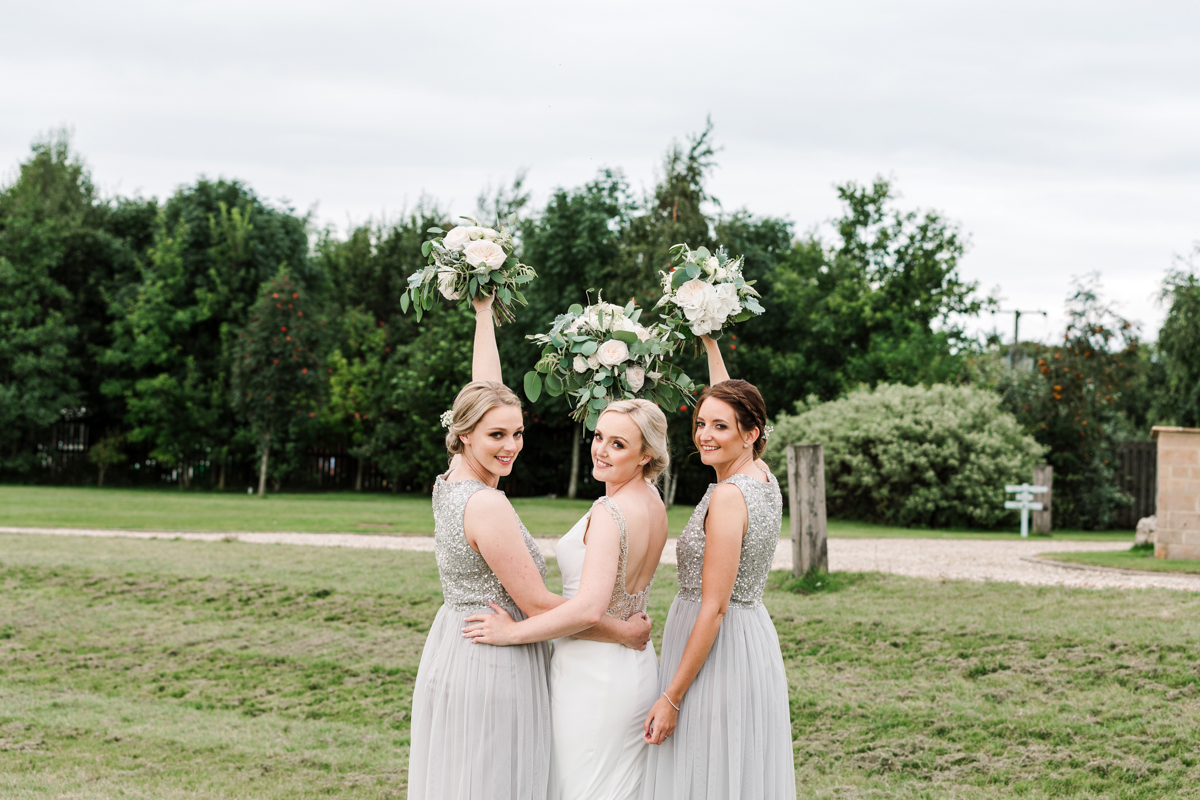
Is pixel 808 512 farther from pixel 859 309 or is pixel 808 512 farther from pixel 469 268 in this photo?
pixel 859 309

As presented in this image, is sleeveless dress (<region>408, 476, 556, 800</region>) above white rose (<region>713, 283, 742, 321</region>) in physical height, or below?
below

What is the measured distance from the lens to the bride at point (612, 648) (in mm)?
3314

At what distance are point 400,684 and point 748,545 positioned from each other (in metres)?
4.94

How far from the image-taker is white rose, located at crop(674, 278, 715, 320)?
389 cm

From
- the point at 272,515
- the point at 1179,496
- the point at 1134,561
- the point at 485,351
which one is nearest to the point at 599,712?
the point at 485,351

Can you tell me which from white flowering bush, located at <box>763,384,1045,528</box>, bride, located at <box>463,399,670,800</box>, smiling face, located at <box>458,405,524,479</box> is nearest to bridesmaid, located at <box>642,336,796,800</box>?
bride, located at <box>463,399,670,800</box>

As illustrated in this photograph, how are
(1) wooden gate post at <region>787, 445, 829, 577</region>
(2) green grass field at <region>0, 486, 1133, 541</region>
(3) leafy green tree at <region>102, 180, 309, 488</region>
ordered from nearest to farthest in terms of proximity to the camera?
→ (1) wooden gate post at <region>787, 445, 829, 577</region> → (2) green grass field at <region>0, 486, 1133, 541</region> → (3) leafy green tree at <region>102, 180, 309, 488</region>

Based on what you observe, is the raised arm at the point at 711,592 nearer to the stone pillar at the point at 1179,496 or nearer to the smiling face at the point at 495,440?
the smiling face at the point at 495,440

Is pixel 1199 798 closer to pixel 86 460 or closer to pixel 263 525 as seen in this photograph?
pixel 263 525

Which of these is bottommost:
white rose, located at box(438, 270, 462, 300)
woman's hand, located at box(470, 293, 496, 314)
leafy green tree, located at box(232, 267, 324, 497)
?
woman's hand, located at box(470, 293, 496, 314)

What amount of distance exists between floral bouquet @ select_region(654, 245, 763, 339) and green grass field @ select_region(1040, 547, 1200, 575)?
32.9ft

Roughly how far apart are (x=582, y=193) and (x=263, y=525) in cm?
1347

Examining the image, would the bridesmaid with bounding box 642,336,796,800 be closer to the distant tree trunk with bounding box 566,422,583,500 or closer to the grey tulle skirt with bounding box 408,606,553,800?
the grey tulle skirt with bounding box 408,606,553,800

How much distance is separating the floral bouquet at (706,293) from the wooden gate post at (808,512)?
6.78 meters
